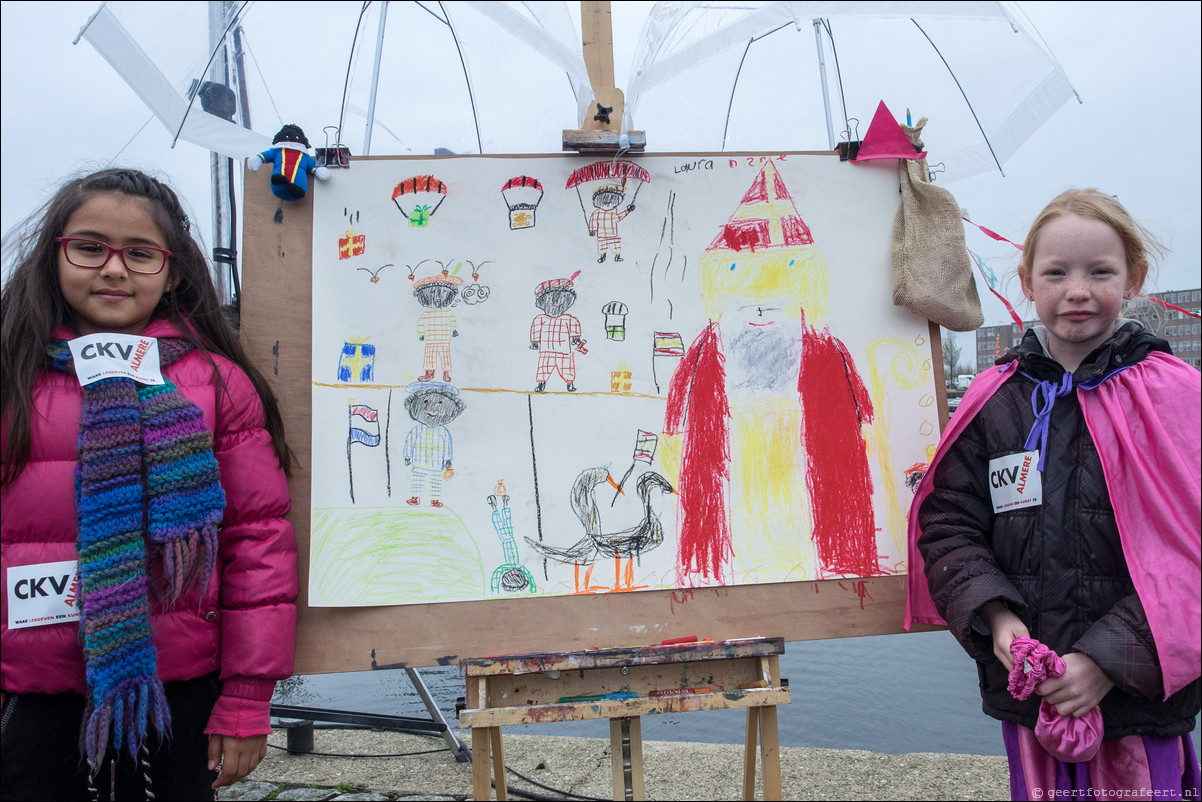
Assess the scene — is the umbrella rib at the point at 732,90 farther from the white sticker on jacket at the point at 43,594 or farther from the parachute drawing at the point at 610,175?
the white sticker on jacket at the point at 43,594

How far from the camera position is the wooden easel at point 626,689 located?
1671mm

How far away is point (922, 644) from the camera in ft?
14.0

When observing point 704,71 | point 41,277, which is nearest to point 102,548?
point 41,277

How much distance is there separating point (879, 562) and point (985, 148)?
4.41 feet

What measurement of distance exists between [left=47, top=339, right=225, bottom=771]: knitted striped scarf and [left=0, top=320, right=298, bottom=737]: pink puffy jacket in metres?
0.05

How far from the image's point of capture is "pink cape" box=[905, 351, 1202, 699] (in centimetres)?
144

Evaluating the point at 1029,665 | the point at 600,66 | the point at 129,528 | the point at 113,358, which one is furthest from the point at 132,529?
the point at 1029,665

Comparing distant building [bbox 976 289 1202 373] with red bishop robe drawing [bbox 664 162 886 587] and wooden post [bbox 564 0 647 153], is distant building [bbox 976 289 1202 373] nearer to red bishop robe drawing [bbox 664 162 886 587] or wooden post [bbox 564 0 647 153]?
red bishop robe drawing [bbox 664 162 886 587]

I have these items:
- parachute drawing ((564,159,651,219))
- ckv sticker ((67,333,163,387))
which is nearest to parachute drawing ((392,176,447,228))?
parachute drawing ((564,159,651,219))

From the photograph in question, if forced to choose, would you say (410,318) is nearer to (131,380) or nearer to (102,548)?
(131,380)

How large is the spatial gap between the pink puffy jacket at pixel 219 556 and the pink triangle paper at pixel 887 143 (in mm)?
1848

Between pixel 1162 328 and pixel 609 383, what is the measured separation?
1569 mm

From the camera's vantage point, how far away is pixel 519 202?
6.68 ft

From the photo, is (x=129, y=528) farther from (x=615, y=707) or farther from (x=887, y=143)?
(x=887, y=143)
